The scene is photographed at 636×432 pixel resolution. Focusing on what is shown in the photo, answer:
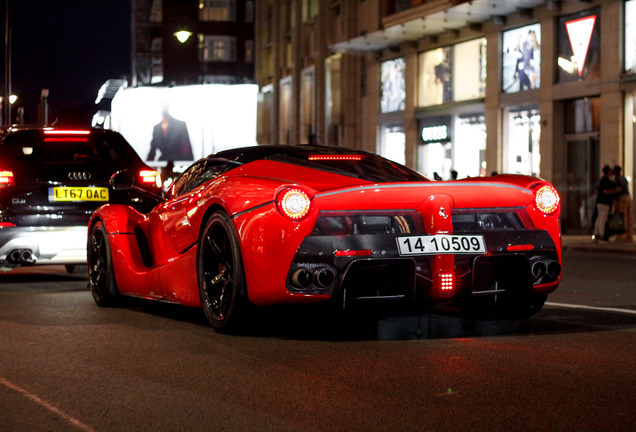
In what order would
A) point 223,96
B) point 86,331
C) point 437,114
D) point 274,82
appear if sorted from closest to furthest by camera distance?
point 86,331 < point 437,114 < point 223,96 < point 274,82

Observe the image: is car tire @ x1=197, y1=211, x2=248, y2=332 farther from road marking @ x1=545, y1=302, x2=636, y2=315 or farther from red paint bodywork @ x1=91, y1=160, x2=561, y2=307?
road marking @ x1=545, y1=302, x2=636, y2=315

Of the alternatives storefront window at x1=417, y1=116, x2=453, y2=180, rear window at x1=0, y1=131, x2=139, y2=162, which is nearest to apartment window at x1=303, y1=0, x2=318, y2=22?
storefront window at x1=417, y1=116, x2=453, y2=180

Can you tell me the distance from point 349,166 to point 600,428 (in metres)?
3.55

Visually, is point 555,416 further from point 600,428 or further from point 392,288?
point 392,288

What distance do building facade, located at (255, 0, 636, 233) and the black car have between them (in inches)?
620

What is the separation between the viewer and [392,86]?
1384 inches

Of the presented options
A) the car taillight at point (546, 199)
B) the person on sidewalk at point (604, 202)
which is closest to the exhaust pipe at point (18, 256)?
the car taillight at point (546, 199)

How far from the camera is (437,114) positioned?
106ft

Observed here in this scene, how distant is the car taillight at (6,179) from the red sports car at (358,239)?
12.3 feet

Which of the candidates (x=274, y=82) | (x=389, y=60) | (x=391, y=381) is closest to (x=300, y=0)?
(x=274, y=82)

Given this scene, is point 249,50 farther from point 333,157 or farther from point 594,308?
point 333,157

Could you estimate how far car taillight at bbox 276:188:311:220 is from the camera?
6.45 meters

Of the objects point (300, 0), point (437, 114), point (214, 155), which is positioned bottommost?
point (214, 155)

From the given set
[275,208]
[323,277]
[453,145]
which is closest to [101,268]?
[275,208]
